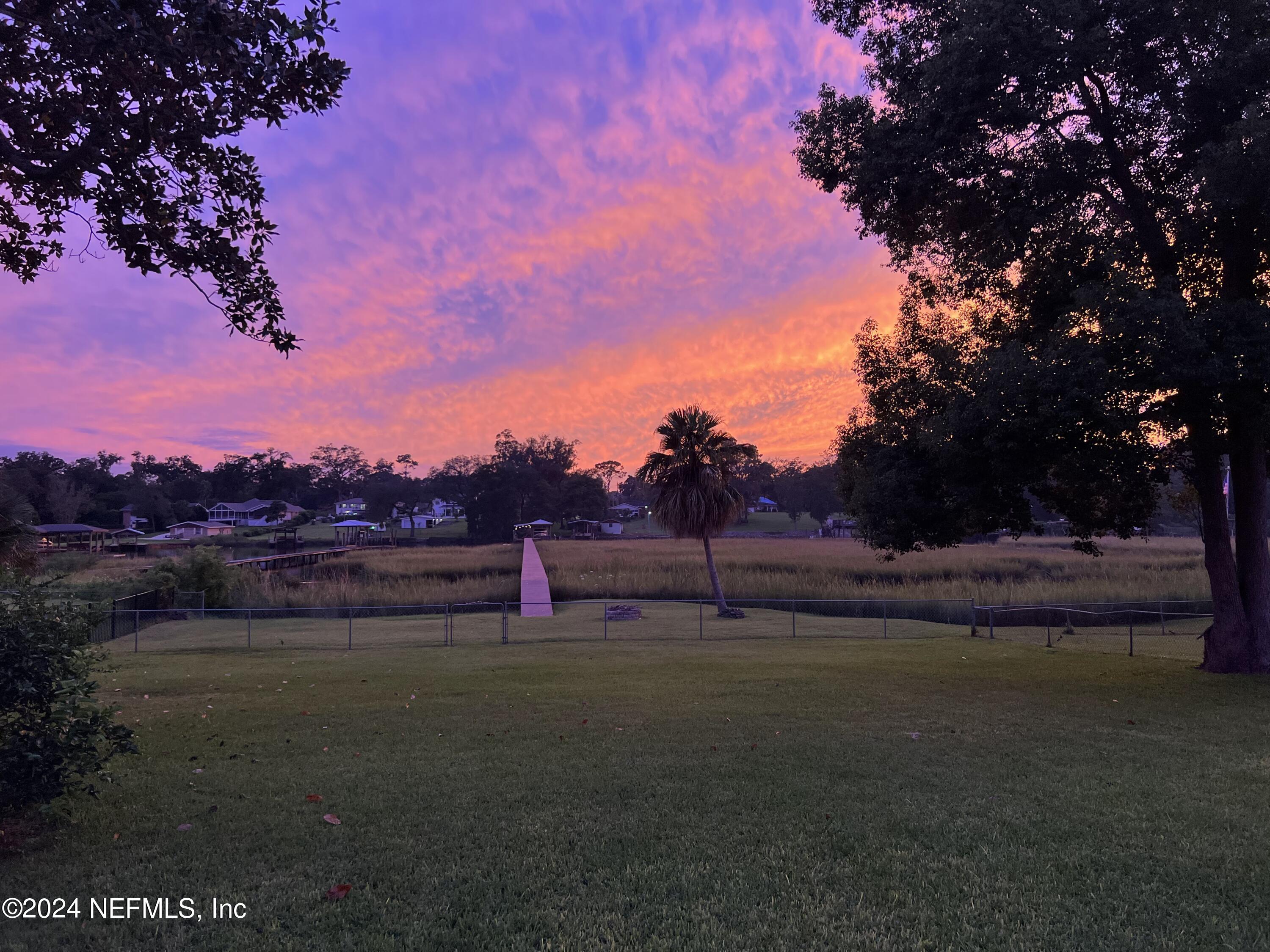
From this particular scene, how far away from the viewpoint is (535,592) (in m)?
30.7

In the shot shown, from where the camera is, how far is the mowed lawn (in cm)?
382

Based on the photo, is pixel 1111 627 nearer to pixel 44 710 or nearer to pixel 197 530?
pixel 44 710

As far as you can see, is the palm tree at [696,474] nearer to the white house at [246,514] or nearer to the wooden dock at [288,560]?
the wooden dock at [288,560]

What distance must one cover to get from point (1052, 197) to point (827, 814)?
11.3m

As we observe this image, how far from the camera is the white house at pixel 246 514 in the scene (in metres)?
113

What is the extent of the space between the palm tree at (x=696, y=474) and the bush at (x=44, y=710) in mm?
22680

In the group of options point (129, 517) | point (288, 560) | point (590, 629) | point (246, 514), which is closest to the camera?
point (590, 629)

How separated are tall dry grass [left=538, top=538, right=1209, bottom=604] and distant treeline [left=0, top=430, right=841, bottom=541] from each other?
2557 centimetres

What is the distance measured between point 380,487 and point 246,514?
2803 centimetres

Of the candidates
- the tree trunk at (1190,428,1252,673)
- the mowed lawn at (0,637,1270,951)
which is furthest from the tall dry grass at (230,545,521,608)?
the tree trunk at (1190,428,1252,673)

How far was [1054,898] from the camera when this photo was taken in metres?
4.08

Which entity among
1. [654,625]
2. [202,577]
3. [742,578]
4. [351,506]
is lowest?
[654,625]

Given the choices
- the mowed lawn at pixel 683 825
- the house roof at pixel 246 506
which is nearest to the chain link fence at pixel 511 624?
the mowed lawn at pixel 683 825

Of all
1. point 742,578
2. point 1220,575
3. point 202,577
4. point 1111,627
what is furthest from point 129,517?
point 1220,575
